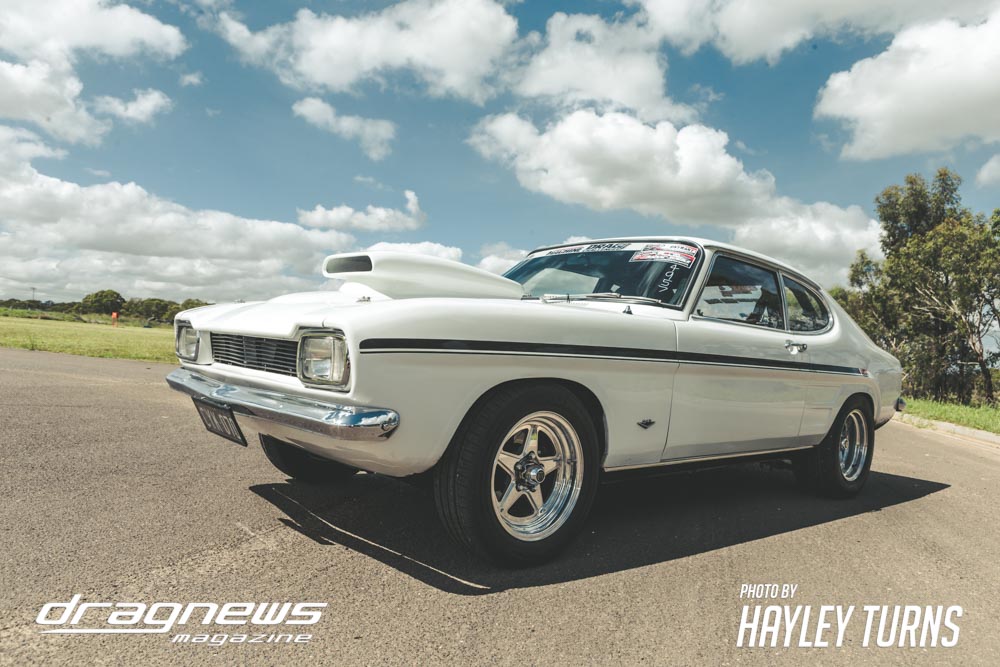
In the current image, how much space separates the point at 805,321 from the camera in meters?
4.46

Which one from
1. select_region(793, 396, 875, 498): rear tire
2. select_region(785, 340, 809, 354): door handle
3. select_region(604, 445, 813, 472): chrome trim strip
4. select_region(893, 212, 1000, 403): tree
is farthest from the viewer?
select_region(893, 212, 1000, 403): tree

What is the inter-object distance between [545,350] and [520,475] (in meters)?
0.57

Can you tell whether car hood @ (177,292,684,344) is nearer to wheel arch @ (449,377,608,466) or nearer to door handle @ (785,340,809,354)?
wheel arch @ (449,377,608,466)

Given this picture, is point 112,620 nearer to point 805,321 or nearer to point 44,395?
point 805,321

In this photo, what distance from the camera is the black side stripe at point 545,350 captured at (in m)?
2.40

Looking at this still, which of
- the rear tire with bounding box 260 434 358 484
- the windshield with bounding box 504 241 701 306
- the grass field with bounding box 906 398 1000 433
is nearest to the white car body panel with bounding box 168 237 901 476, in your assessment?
the windshield with bounding box 504 241 701 306

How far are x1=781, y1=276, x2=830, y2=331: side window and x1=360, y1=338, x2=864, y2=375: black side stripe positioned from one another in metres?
0.61

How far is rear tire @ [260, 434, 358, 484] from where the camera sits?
152 inches

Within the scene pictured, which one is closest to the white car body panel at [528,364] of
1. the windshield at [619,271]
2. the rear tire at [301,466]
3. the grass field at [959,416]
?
the windshield at [619,271]

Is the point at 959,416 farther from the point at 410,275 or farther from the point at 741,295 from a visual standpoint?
the point at 410,275

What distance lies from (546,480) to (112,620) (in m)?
1.76

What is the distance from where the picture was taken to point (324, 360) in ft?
8.27

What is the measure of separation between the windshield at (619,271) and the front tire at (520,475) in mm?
1054

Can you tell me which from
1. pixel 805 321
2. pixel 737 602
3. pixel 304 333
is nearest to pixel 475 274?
pixel 304 333
